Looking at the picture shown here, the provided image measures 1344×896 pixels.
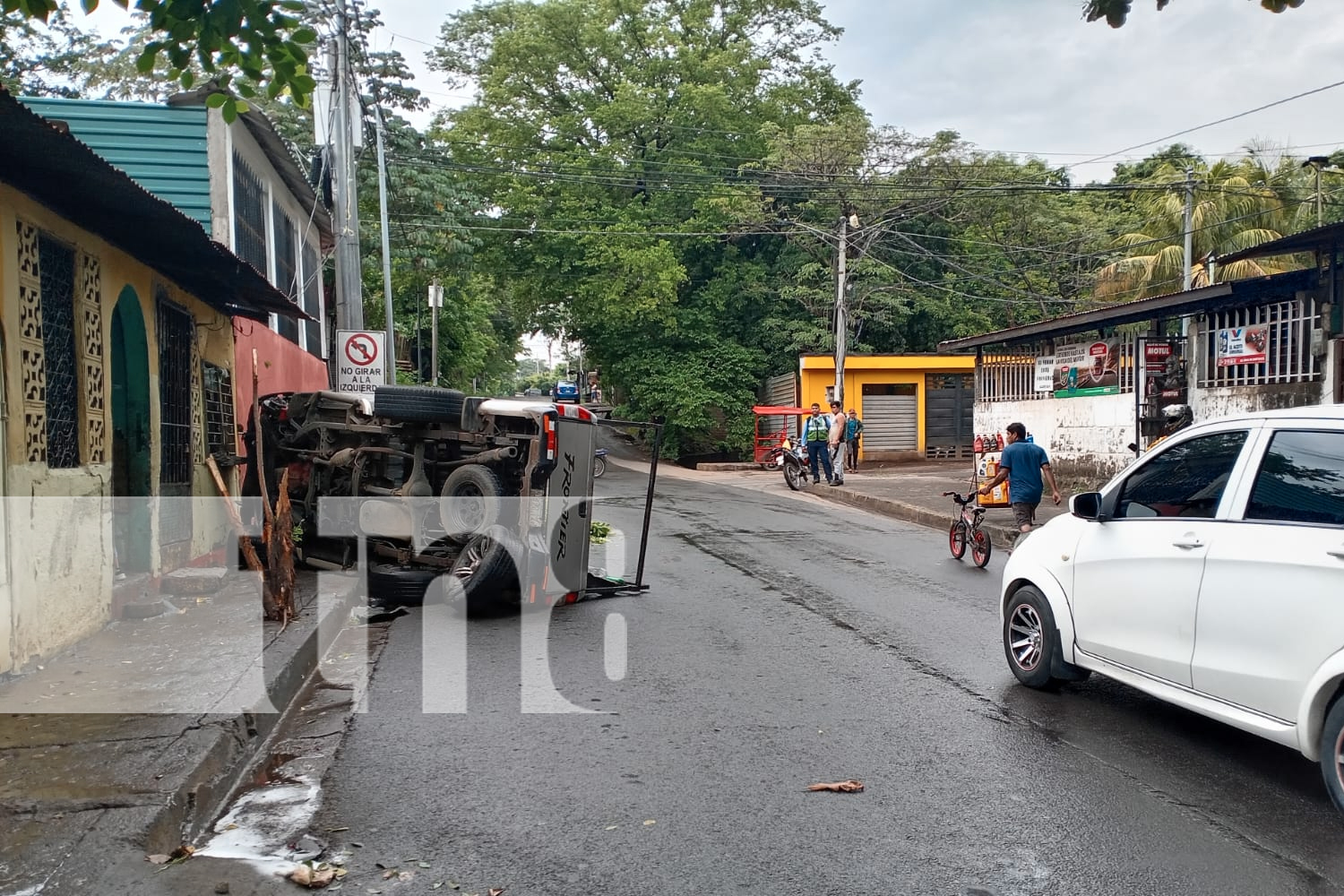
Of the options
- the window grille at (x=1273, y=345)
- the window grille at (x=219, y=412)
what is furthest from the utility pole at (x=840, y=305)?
the window grille at (x=219, y=412)

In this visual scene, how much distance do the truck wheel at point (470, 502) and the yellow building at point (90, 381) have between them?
247 cm

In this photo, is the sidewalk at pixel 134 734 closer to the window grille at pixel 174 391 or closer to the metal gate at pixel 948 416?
the window grille at pixel 174 391

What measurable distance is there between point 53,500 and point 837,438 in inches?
696

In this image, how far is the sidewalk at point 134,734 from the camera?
3.73 m

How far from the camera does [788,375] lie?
107ft

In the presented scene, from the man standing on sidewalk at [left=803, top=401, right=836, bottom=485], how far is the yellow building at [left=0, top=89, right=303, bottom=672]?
1357 cm

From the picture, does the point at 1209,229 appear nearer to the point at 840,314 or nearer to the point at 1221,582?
the point at 840,314

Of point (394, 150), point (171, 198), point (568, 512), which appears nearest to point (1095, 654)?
point (568, 512)

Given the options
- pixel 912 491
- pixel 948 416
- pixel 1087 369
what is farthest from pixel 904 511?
pixel 948 416

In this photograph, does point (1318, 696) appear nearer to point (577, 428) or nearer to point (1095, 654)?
point (1095, 654)

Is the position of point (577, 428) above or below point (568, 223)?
below

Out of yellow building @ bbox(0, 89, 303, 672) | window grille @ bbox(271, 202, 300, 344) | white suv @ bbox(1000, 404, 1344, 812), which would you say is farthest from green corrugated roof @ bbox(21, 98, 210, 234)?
white suv @ bbox(1000, 404, 1344, 812)

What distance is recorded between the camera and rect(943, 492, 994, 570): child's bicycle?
11.3 m

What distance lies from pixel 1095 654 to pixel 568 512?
4.33m
